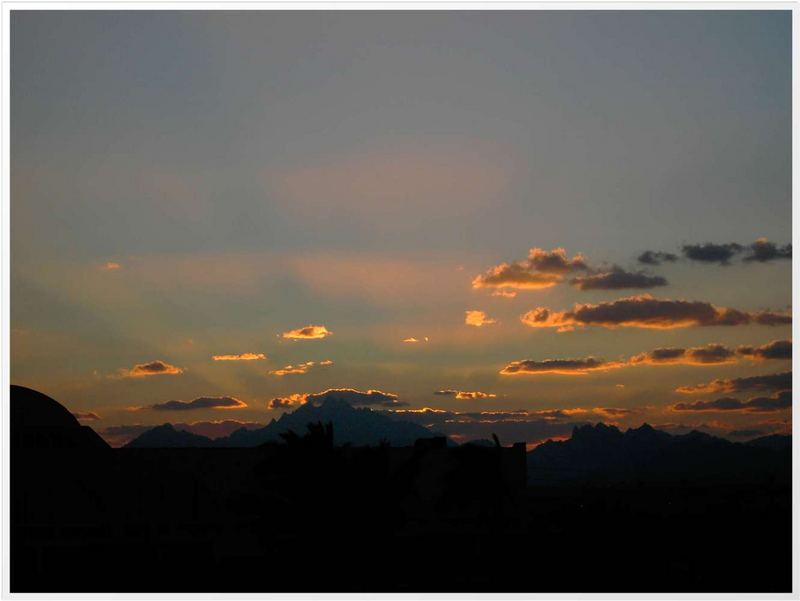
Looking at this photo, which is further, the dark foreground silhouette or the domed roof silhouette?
the domed roof silhouette

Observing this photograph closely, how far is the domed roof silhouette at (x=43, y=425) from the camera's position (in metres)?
62.0

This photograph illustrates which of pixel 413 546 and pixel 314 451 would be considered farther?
pixel 413 546

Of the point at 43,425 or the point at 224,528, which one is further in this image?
the point at 43,425

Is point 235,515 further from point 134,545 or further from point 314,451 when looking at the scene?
point 314,451

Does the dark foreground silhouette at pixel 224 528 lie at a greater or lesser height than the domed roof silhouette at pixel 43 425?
lesser

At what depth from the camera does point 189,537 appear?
185ft

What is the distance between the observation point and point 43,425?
6269 cm

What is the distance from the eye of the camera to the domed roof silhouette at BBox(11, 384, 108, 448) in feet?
203

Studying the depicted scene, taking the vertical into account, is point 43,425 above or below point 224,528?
above

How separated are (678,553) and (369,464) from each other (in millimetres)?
35176

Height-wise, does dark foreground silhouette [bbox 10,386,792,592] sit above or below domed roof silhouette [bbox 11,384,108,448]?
below

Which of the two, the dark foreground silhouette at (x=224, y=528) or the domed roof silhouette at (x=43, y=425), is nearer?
the dark foreground silhouette at (x=224, y=528)

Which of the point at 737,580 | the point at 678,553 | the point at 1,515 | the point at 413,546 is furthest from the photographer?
the point at 678,553
